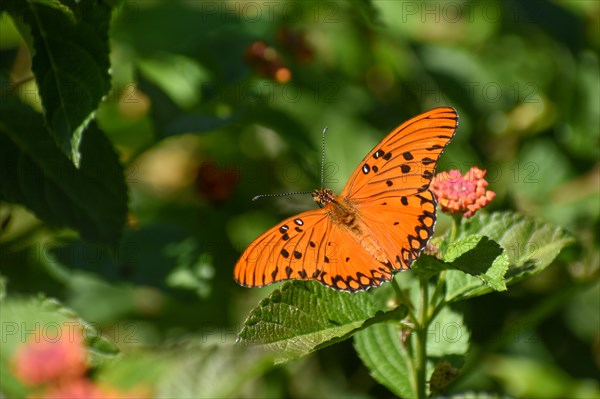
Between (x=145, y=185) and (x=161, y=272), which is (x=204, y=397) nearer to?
(x=161, y=272)

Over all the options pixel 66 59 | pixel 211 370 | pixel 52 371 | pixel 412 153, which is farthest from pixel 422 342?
pixel 66 59

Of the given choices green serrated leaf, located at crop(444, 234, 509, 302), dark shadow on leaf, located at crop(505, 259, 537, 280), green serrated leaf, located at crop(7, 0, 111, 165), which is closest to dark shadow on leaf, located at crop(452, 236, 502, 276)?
green serrated leaf, located at crop(444, 234, 509, 302)

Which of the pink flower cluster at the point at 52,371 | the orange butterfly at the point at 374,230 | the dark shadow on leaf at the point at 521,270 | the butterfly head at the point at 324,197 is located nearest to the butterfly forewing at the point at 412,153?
the orange butterfly at the point at 374,230

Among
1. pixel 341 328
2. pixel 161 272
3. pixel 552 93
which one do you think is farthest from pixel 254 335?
pixel 552 93

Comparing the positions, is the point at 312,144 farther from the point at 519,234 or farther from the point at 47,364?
the point at 47,364

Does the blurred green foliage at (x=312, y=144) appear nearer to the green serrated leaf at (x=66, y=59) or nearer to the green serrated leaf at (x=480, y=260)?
the green serrated leaf at (x=66, y=59)

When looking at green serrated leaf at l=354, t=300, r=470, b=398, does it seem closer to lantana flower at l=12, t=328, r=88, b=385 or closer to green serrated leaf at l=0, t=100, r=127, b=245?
green serrated leaf at l=0, t=100, r=127, b=245
